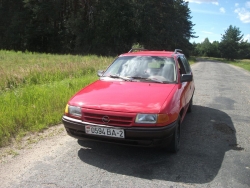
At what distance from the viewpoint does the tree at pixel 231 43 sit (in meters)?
81.8

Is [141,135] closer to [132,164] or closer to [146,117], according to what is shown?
[146,117]

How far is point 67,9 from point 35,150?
1898 inches

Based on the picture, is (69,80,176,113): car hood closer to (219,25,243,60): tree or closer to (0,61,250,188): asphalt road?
(0,61,250,188): asphalt road

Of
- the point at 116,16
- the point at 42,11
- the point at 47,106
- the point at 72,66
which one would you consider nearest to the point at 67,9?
the point at 42,11

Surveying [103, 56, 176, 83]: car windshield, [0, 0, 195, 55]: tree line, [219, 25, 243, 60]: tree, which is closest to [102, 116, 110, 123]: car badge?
[103, 56, 176, 83]: car windshield

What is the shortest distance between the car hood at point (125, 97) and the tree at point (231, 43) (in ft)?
285

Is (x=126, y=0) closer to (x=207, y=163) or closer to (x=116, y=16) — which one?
(x=116, y=16)

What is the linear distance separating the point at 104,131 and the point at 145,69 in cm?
178

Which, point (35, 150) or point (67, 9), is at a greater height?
point (67, 9)

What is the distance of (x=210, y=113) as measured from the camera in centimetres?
641

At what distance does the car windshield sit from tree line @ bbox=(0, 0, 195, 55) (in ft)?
115

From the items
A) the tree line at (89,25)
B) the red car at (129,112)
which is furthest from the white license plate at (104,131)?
the tree line at (89,25)

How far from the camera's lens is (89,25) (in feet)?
140

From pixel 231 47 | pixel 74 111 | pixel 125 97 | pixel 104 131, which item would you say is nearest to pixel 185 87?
pixel 125 97
